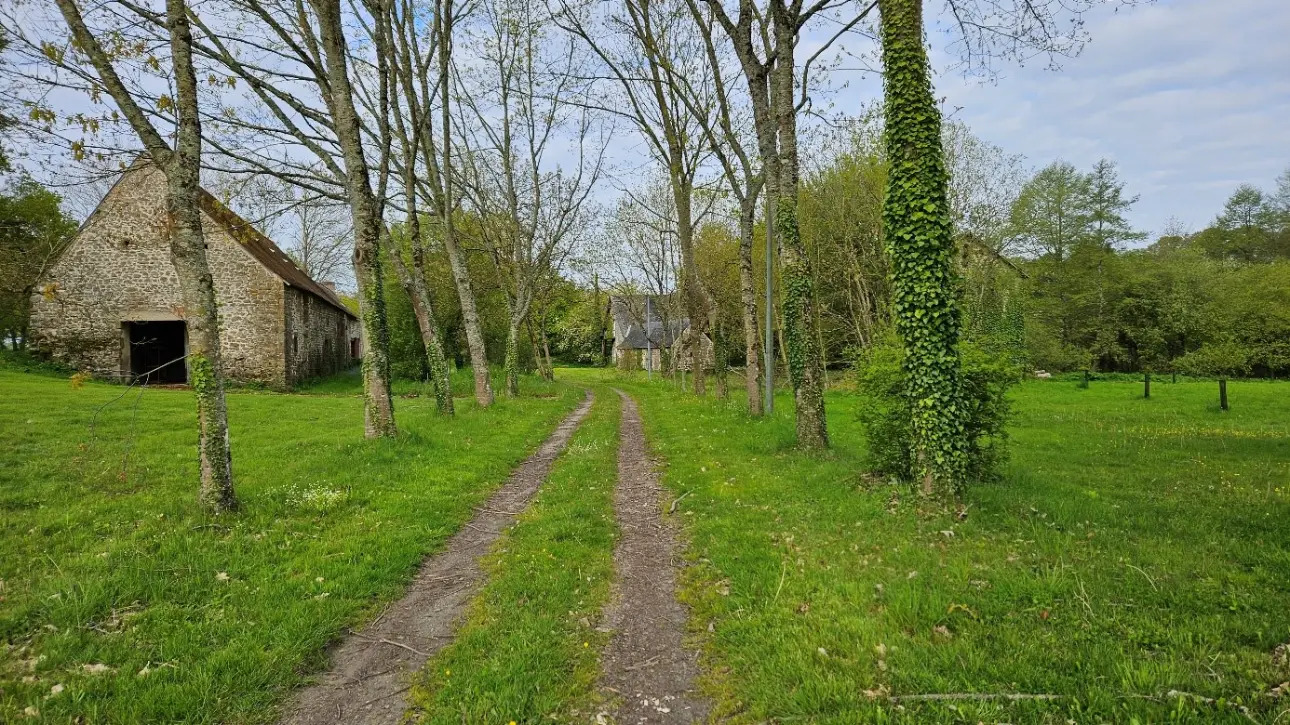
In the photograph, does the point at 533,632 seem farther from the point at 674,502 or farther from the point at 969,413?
the point at 969,413

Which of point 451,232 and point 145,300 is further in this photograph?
point 145,300

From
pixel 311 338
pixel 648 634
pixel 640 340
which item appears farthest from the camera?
pixel 640 340

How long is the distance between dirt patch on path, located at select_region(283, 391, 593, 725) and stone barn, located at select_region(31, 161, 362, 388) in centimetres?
2308

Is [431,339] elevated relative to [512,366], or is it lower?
elevated

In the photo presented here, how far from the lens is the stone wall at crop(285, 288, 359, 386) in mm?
26969

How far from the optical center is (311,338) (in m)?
30.3

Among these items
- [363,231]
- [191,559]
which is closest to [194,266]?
[191,559]

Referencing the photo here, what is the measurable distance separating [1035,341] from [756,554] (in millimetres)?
38938

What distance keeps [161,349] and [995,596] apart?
3617cm

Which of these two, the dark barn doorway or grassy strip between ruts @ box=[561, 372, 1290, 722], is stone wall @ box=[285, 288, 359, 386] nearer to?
the dark barn doorway

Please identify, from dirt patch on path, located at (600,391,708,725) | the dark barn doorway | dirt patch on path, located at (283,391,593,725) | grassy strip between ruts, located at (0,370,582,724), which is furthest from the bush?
the dark barn doorway

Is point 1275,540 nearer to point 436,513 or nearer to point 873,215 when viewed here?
point 436,513

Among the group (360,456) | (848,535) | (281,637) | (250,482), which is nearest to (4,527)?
(250,482)

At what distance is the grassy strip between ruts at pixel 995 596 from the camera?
9.86 ft
